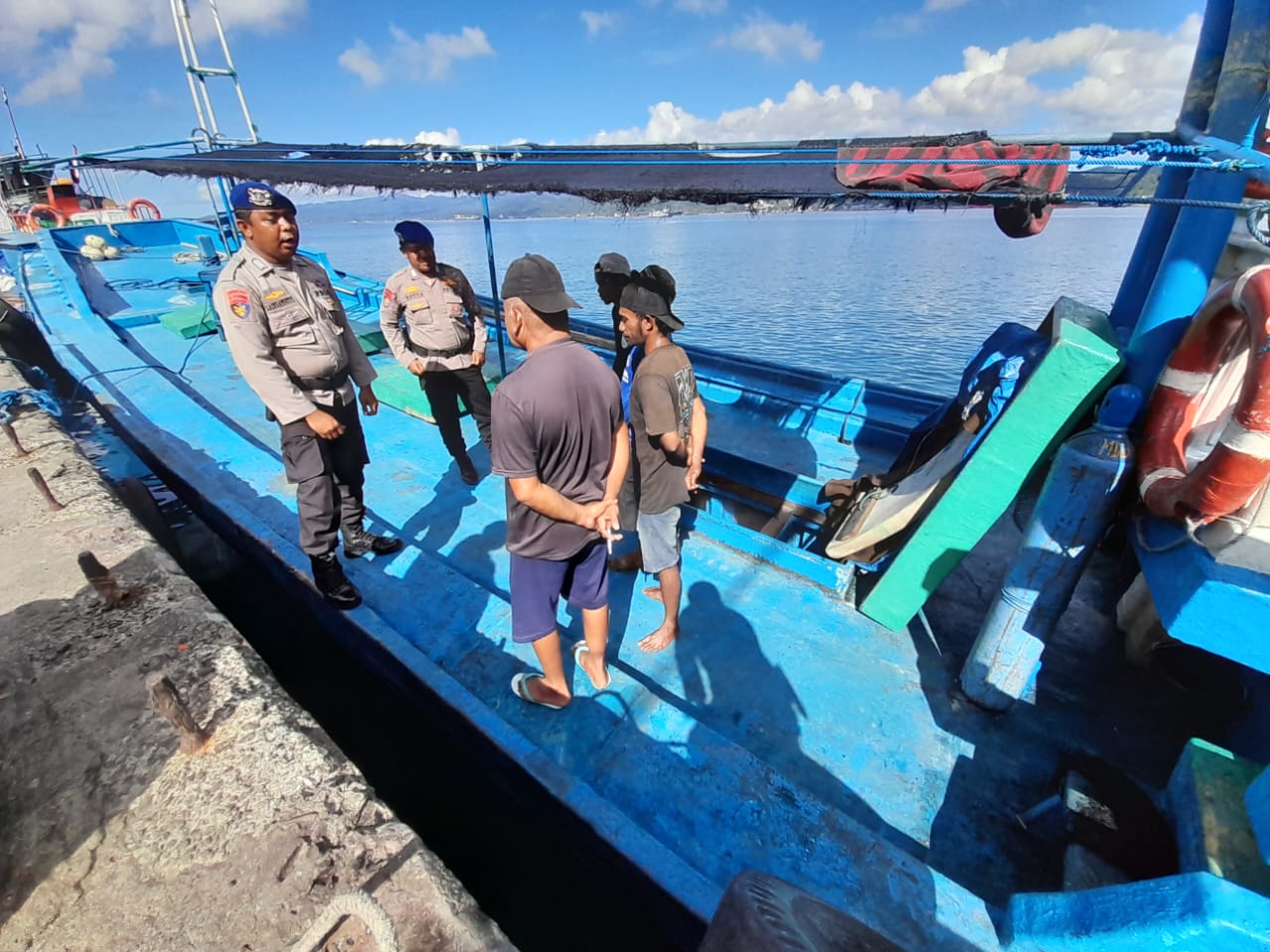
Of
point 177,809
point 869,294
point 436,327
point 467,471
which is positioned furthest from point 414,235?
point 869,294

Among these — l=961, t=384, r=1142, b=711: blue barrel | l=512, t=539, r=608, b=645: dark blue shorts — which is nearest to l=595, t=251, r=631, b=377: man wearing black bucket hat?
l=512, t=539, r=608, b=645: dark blue shorts

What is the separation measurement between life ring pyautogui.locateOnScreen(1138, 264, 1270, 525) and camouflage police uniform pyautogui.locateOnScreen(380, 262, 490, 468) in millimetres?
3963

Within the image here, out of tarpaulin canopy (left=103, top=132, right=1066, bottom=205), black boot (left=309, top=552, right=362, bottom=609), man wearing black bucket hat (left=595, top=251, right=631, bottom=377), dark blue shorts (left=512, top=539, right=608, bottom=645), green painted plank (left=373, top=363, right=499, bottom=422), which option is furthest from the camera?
green painted plank (left=373, top=363, right=499, bottom=422)

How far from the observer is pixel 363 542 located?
3.53m

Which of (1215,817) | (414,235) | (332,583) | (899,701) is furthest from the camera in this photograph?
(414,235)

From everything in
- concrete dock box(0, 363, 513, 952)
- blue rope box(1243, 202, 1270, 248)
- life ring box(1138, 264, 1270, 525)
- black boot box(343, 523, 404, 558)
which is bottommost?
black boot box(343, 523, 404, 558)

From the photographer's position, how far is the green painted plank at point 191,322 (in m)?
8.15

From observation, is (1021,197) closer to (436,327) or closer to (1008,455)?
(1008,455)

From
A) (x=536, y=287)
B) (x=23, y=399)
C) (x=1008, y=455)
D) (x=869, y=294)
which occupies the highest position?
(x=536, y=287)

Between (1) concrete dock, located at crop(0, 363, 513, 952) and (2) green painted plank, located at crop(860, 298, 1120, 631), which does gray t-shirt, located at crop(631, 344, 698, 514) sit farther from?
(1) concrete dock, located at crop(0, 363, 513, 952)

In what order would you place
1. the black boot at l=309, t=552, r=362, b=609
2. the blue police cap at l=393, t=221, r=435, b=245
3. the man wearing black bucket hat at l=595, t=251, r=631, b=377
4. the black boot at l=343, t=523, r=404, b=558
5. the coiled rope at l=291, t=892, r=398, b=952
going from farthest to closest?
the man wearing black bucket hat at l=595, t=251, r=631, b=377 → the blue police cap at l=393, t=221, r=435, b=245 → the black boot at l=343, t=523, r=404, b=558 → the black boot at l=309, t=552, r=362, b=609 → the coiled rope at l=291, t=892, r=398, b=952

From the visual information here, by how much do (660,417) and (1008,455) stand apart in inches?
58.4

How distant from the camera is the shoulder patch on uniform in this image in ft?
8.29

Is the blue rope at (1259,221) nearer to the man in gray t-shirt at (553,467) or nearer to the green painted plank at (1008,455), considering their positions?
the green painted plank at (1008,455)
